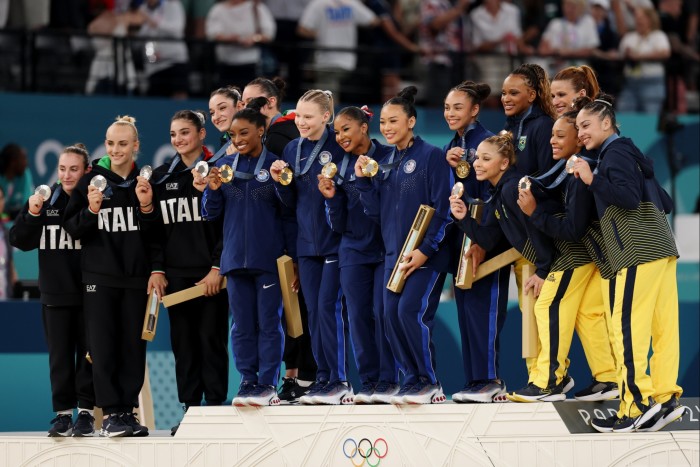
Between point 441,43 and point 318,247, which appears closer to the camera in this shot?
point 318,247

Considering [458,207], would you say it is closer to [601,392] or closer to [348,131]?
[348,131]

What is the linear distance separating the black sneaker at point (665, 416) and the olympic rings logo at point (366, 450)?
4.86 ft

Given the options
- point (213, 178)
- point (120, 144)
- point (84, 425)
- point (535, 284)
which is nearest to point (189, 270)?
point (213, 178)

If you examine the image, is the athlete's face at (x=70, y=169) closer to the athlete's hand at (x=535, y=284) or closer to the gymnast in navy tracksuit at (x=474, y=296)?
the gymnast in navy tracksuit at (x=474, y=296)

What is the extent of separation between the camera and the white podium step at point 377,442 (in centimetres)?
734

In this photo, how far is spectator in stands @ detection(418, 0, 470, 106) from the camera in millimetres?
12945

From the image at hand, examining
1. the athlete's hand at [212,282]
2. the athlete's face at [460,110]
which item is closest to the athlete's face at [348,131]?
the athlete's face at [460,110]

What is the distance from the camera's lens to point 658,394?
7324 mm

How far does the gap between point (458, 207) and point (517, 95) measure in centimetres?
86

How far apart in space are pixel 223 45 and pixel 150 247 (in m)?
4.19

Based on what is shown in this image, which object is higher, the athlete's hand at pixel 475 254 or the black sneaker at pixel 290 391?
the athlete's hand at pixel 475 254

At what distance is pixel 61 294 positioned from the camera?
8.57 metres

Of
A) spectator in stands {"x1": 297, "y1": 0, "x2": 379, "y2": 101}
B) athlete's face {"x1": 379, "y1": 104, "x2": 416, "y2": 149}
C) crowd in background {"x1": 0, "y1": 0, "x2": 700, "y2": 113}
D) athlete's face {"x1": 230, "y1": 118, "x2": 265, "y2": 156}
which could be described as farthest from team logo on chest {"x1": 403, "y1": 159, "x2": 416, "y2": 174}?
spectator in stands {"x1": 297, "y1": 0, "x2": 379, "y2": 101}

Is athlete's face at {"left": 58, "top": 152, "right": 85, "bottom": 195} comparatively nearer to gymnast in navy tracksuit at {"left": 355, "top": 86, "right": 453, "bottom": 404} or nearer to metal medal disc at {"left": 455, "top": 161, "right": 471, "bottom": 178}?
gymnast in navy tracksuit at {"left": 355, "top": 86, "right": 453, "bottom": 404}
